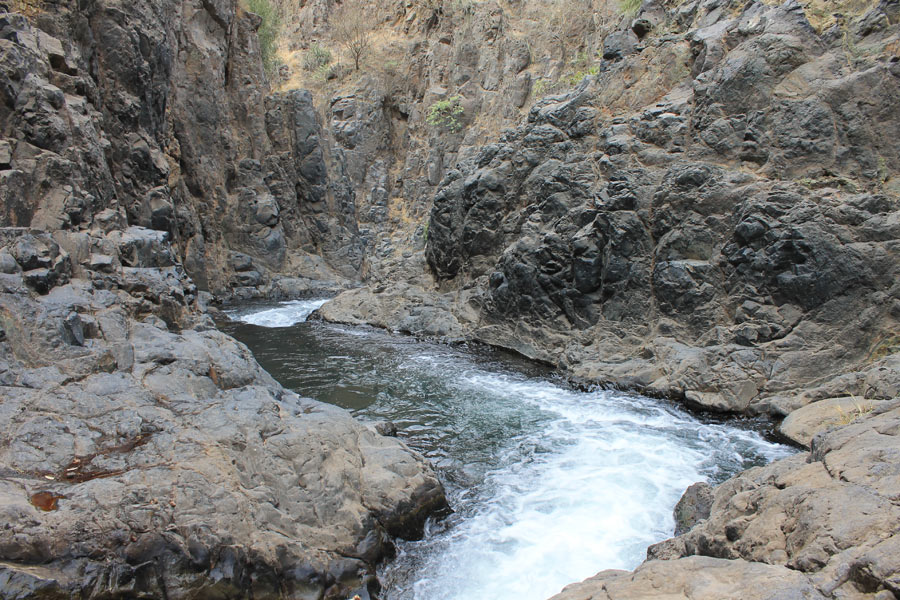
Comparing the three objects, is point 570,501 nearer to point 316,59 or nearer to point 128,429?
point 128,429

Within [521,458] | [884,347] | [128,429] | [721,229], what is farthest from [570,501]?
[721,229]

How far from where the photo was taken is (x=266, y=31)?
37.3m

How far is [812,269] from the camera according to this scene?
10.7 meters

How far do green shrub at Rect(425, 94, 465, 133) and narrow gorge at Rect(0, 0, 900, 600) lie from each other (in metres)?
9.14

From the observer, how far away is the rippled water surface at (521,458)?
625 cm

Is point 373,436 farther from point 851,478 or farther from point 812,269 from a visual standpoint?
point 812,269

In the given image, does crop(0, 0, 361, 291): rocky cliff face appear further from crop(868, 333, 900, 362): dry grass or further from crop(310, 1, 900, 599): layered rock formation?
crop(868, 333, 900, 362): dry grass

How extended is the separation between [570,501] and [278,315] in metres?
17.3

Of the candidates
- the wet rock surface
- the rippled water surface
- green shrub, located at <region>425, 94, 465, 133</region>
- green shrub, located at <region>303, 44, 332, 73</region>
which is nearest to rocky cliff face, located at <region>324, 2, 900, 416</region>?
the rippled water surface

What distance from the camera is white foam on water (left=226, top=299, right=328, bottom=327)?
20.8 metres

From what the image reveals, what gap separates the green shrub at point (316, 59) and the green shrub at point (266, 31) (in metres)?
2.31

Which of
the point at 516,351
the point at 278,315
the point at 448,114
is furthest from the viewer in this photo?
the point at 448,114

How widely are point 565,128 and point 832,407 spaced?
424 inches

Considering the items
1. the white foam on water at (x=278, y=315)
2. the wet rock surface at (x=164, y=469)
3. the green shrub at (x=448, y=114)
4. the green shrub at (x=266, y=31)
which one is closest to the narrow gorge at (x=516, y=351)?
the wet rock surface at (x=164, y=469)
